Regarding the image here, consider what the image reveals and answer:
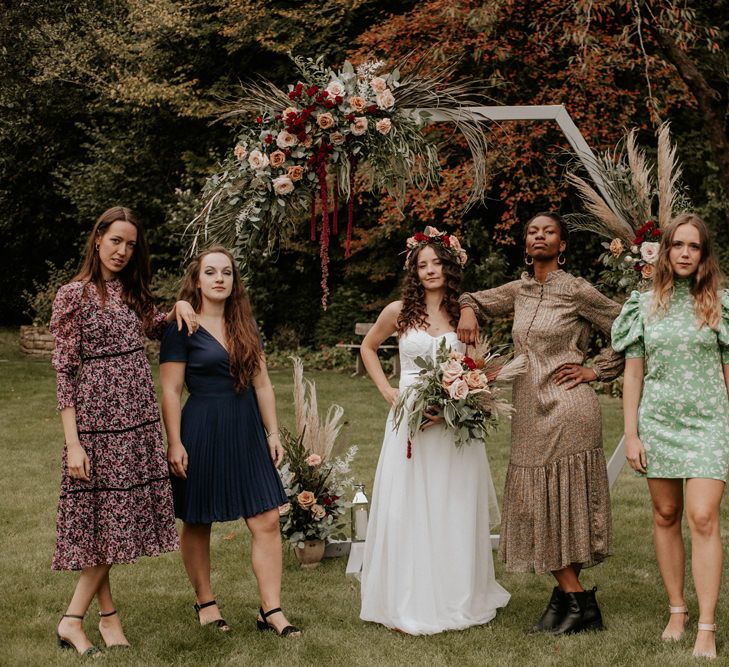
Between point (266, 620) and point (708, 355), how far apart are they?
253 centimetres

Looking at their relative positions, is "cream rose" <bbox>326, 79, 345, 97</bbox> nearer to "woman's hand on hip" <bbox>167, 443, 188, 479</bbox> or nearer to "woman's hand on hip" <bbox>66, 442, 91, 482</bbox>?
"woman's hand on hip" <bbox>167, 443, 188, 479</bbox>

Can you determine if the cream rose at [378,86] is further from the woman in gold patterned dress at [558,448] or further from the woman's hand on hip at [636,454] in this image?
the woman's hand on hip at [636,454]

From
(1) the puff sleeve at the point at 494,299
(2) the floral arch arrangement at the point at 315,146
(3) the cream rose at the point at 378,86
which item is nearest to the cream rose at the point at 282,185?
(2) the floral arch arrangement at the point at 315,146

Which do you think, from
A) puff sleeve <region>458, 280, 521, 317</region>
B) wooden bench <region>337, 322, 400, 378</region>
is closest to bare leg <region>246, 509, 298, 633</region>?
puff sleeve <region>458, 280, 521, 317</region>

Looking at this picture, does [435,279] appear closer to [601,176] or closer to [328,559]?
[601,176]

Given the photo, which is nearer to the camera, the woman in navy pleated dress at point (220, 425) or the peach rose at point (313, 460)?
the woman in navy pleated dress at point (220, 425)

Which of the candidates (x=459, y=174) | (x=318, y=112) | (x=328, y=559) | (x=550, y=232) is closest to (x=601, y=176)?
(x=550, y=232)

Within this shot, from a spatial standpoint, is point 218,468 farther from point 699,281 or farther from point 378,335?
point 699,281

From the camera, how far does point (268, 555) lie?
450 cm

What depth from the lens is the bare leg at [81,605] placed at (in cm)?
424

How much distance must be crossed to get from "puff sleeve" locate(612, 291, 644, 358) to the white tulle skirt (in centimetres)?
92

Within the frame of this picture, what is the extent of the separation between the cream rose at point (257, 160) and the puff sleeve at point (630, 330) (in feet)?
6.72

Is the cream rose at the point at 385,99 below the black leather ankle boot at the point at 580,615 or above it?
above

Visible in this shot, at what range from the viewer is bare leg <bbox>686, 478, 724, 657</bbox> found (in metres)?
4.09
